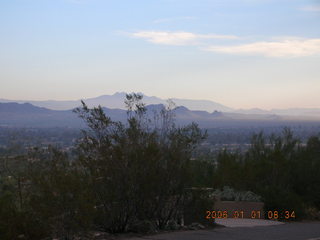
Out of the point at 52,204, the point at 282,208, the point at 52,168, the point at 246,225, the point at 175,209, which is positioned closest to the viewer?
the point at 52,204

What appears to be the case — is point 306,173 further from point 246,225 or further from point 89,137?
point 89,137

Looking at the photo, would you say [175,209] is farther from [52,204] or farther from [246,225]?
[52,204]

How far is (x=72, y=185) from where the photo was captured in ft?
44.0

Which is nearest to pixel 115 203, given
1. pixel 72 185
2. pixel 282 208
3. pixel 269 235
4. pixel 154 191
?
pixel 154 191

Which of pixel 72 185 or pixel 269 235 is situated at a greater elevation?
pixel 72 185

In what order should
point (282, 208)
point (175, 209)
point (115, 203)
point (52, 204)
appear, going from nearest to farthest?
point (52, 204), point (115, 203), point (175, 209), point (282, 208)

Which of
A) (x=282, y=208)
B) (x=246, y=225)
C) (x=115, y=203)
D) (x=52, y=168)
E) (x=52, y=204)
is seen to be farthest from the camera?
(x=282, y=208)

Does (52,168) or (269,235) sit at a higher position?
(52,168)

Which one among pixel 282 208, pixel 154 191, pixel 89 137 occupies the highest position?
pixel 89 137

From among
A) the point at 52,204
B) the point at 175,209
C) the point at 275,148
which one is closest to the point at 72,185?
the point at 52,204

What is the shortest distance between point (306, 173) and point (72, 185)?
16935mm

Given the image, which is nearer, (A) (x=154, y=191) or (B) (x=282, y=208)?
(A) (x=154, y=191)

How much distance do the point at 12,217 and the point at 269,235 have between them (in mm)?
6674

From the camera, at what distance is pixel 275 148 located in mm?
28359
